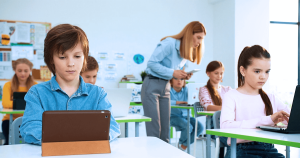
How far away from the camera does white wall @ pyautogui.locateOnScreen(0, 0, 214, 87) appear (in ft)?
16.1

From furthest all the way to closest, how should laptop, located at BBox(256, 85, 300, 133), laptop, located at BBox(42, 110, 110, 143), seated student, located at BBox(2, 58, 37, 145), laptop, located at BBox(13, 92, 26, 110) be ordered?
1. seated student, located at BBox(2, 58, 37, 145)
2. laptop, located at BBox(13, 92, 26, 110)
3. laptop, located at BBox(256, 85, 300, 133)
4. laptop, located at BBox(42, 110, 110, 143)

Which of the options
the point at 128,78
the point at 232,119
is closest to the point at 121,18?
the point at 128,78

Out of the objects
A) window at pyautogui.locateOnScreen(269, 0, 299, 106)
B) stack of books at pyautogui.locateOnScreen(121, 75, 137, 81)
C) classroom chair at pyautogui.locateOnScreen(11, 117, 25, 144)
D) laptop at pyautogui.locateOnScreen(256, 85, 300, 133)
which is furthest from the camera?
window at pyautogui.locateOnScreen(269, 0, 299, 106)

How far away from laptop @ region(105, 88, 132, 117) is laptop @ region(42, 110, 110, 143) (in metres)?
1.11

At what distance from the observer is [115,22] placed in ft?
17.5

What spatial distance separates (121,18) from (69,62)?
4377 mm

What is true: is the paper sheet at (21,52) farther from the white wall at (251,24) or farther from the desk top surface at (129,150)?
the desk top surface at (129,150)

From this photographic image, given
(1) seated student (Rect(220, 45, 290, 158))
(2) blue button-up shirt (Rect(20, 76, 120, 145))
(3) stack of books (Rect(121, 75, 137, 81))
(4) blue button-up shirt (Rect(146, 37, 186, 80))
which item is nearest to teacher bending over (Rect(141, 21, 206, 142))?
(4) blue button-up shirt (Rect(146, 37, 186, 80))

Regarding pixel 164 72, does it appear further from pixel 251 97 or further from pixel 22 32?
pixel 22 32

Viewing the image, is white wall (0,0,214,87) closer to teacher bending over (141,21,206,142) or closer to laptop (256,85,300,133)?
teacher bending over (141,21,206,142)

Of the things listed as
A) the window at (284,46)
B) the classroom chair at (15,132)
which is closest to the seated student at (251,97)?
the classroom chair at (15,132)

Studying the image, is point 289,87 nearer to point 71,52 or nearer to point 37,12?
point 37,12

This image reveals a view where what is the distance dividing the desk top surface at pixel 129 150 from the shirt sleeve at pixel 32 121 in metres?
0.03

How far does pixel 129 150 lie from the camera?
37.9 inches
